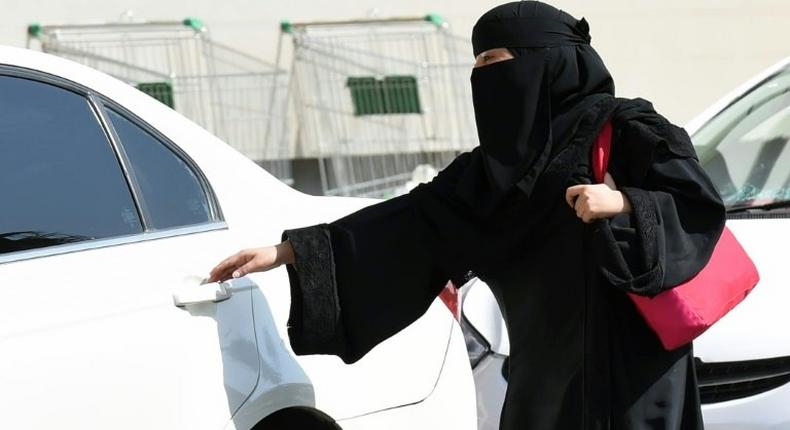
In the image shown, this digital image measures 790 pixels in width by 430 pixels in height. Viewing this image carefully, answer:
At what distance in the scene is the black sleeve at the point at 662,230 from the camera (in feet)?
8.71

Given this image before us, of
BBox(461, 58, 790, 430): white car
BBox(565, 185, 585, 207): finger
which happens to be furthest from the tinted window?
BBox(461, 58, 790, 430): white car

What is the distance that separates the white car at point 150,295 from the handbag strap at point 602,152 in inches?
26.9

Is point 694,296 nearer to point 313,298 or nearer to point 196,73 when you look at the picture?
point 313,298

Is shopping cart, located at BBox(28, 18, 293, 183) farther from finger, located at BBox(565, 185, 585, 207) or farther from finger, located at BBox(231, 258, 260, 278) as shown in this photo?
finger, located at BBox(565, 185, 585, 207)

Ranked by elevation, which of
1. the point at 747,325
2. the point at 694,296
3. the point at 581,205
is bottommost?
the point at 747,325

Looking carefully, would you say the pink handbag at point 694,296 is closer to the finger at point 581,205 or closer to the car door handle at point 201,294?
the finger at point 581,205

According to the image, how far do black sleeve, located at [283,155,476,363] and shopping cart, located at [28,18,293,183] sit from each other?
223 inches

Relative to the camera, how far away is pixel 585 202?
8.52 ft

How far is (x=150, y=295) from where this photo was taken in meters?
2.72

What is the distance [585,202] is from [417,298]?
535mm

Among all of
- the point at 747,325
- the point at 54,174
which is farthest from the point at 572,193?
the point at 747,325

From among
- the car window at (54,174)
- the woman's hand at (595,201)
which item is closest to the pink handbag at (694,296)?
the woman's hand at (595,201)

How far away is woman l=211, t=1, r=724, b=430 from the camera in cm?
274

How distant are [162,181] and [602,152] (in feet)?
3.15
